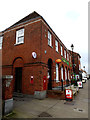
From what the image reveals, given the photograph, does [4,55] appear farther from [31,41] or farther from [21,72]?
[31,41]

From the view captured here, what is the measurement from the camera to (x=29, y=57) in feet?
32.2

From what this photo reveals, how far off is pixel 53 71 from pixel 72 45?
6699 millimetres

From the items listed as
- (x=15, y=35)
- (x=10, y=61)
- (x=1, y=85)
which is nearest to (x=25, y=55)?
(x=10, y=61)

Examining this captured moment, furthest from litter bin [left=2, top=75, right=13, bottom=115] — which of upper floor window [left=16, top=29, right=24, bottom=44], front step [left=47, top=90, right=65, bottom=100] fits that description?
upper floor window [left=16, top=29, right=24, bottom=44]

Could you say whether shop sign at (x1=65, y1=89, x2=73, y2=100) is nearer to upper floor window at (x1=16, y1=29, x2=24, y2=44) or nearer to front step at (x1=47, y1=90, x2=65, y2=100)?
front step at (x1=47, y1=90, x2=65, y2=100)

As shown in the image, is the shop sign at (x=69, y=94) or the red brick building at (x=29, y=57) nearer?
the shop sign at (x=69, y=94)

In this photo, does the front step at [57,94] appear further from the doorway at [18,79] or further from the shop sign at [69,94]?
the doorway at [18,79]

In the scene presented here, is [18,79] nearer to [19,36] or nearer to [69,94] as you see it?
[19,36]

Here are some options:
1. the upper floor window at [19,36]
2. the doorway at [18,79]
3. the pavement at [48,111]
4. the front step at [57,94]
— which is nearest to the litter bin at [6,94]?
the pavement at [48,111]

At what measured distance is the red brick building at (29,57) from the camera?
902 centimetres

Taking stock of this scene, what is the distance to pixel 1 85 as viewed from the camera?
203 inches

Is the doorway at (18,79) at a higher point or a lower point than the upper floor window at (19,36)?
lower

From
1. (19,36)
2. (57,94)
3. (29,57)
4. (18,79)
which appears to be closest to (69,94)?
(57,94)

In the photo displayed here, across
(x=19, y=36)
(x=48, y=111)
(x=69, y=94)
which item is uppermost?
(x=19, y=36)
